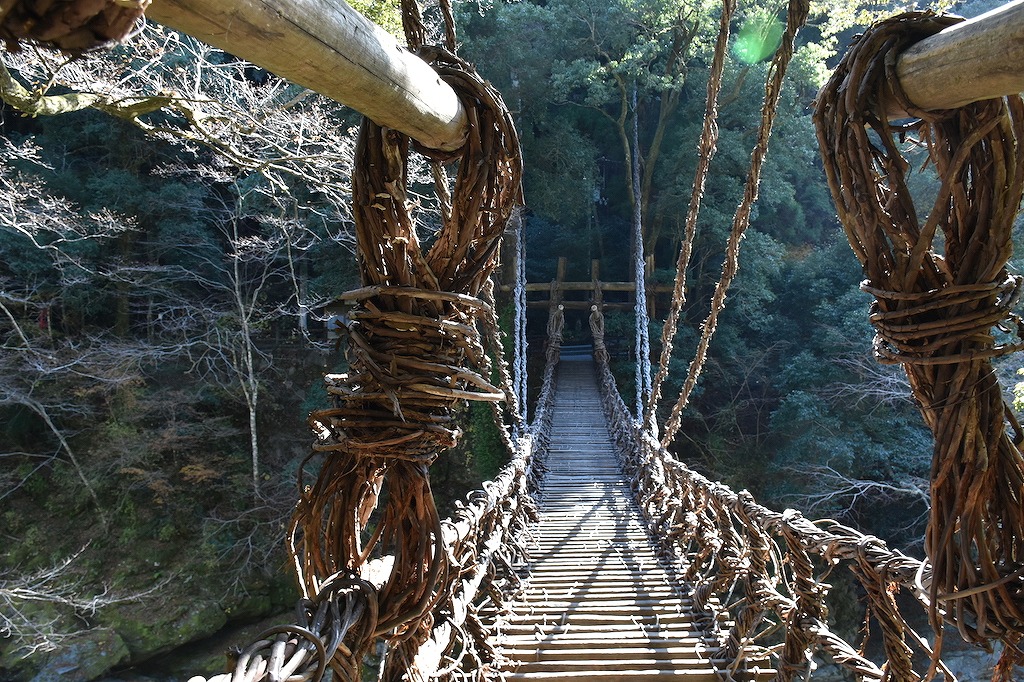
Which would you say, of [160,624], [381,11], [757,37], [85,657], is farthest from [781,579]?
[757,37]

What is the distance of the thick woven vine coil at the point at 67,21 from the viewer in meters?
0.33

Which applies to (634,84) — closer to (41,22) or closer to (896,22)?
(896,22)

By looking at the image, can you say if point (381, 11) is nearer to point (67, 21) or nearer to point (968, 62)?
point (968, 62)

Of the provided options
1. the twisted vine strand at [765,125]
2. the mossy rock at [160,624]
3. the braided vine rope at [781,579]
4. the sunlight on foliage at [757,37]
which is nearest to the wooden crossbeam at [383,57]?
the braided vine rope at [781,579]

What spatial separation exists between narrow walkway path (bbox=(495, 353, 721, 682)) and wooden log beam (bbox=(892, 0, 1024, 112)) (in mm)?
1441

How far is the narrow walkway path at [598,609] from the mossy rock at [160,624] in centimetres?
416

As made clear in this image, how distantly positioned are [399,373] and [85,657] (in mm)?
6366

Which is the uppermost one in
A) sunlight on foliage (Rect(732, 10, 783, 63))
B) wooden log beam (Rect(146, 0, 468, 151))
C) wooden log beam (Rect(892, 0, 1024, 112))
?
sunlight on foliage (Rect(732, 10, 783, 63))

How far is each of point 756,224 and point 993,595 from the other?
9.25m

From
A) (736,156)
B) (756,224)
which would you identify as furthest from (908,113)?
(756,224)

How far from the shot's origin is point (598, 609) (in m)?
1.96

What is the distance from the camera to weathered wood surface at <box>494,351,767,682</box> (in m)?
1.63

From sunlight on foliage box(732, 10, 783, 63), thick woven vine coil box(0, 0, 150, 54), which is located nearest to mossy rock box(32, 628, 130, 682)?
thick woven vine coil box(0, 0, 150, 54)

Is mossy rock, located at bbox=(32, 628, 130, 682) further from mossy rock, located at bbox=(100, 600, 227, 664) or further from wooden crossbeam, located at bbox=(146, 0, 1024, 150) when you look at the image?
wooden crossbeam, located at bbox=(146, 0, 1024, 150)
